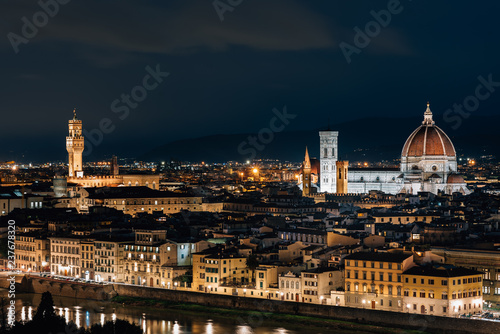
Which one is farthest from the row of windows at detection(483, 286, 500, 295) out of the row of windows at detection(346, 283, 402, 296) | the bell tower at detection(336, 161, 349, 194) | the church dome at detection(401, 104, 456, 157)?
the bell tower at detection(336, 161, 349, 194)

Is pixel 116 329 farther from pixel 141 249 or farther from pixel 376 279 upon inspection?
pixel 141 249

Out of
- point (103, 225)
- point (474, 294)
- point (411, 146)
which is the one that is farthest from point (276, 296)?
point (411, 146)

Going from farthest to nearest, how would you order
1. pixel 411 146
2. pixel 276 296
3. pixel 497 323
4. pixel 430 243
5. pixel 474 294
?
1. pixel 411 146
2. pixel 430 243
3. pixel 276 296
4. pixel 474 294
5. pixel 497 323

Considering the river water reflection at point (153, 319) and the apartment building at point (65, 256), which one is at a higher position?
the apartment building at point (65, 256)

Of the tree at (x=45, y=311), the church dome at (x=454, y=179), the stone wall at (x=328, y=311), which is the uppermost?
the church dome at (x=454, y=179)

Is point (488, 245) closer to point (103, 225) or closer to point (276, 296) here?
point (276, 296)

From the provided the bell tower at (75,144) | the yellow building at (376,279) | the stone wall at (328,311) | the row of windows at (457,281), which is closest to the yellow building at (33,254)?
the stone wall at (328,311)

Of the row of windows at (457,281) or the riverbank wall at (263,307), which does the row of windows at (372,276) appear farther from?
the riverbank wall at (263,307)

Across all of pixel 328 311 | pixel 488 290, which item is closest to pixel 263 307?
pixel 328 311
